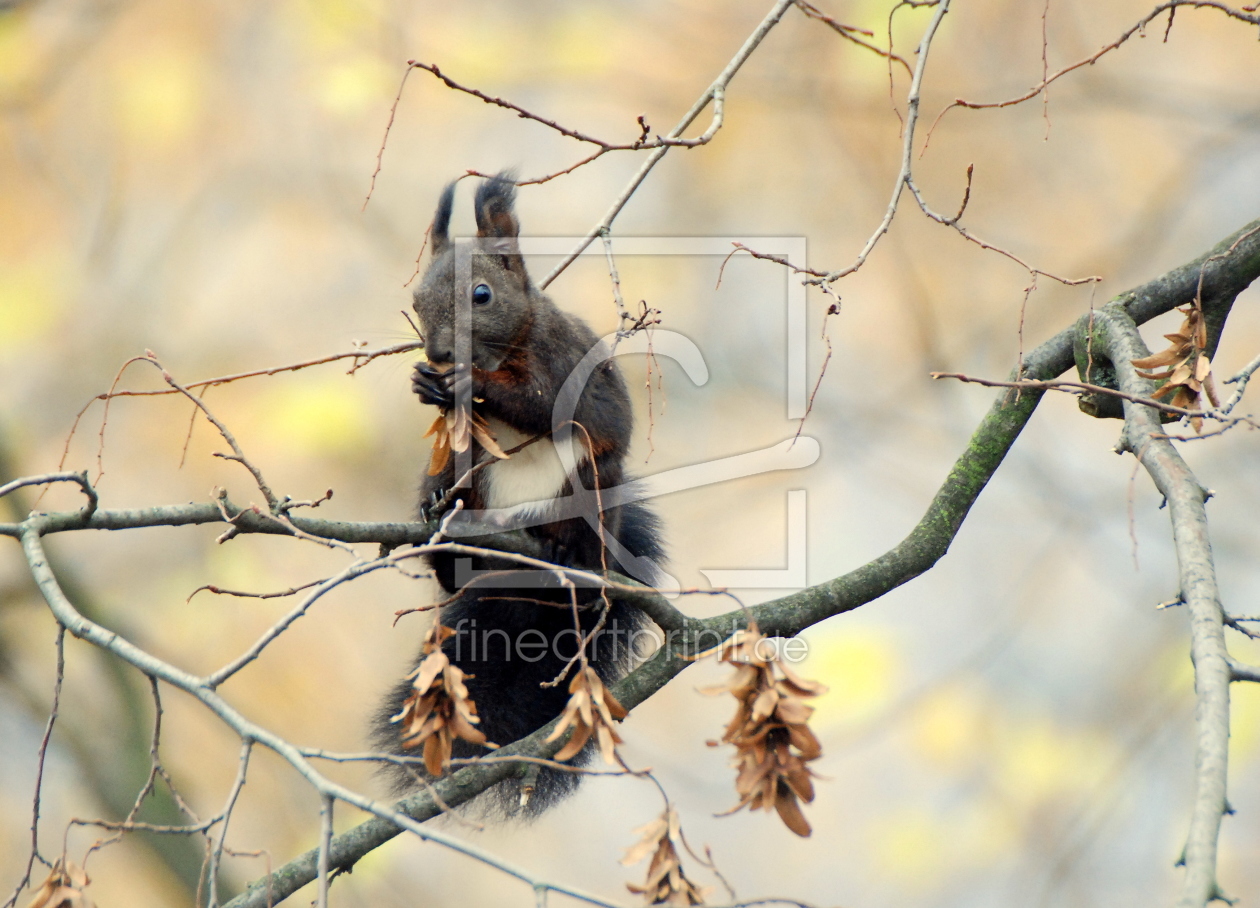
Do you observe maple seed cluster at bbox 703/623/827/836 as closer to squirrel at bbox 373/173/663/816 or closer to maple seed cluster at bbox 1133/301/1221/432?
maple seed cluster at bbox 1133/301/1221/432

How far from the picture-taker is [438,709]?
4.42ft

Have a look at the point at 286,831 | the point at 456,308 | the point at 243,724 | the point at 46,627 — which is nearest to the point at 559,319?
the point at 456,308

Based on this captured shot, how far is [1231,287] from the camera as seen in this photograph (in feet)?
6.67

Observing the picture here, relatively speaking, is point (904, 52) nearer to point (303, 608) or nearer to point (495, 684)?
point (495, 684)

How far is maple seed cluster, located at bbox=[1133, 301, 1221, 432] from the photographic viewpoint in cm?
172

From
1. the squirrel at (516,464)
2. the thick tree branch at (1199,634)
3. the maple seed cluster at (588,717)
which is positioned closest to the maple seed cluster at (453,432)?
the squirrel at (516,464)

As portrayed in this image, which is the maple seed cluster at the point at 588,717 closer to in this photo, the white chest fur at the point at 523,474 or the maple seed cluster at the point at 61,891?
the maple seed cluster at the point at 61,891

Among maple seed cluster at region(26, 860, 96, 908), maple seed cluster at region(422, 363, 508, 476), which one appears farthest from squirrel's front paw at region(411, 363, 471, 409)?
maple seed cluster at region(26, 860, 96, 908)

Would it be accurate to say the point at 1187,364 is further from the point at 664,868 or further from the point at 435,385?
the point at 435,385

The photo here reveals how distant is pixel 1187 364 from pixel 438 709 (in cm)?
134

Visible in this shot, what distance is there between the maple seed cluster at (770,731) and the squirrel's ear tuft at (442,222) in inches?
65.1

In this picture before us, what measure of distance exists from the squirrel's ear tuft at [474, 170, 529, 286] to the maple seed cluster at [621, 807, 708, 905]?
1.74 m

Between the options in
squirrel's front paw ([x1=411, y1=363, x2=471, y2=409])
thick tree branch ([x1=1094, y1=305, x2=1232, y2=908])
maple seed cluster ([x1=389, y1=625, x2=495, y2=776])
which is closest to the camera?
thick tree branch ([x1=1094, y1=305, x2=1232, y2=908])

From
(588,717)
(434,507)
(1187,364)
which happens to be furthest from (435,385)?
(1187,364)
